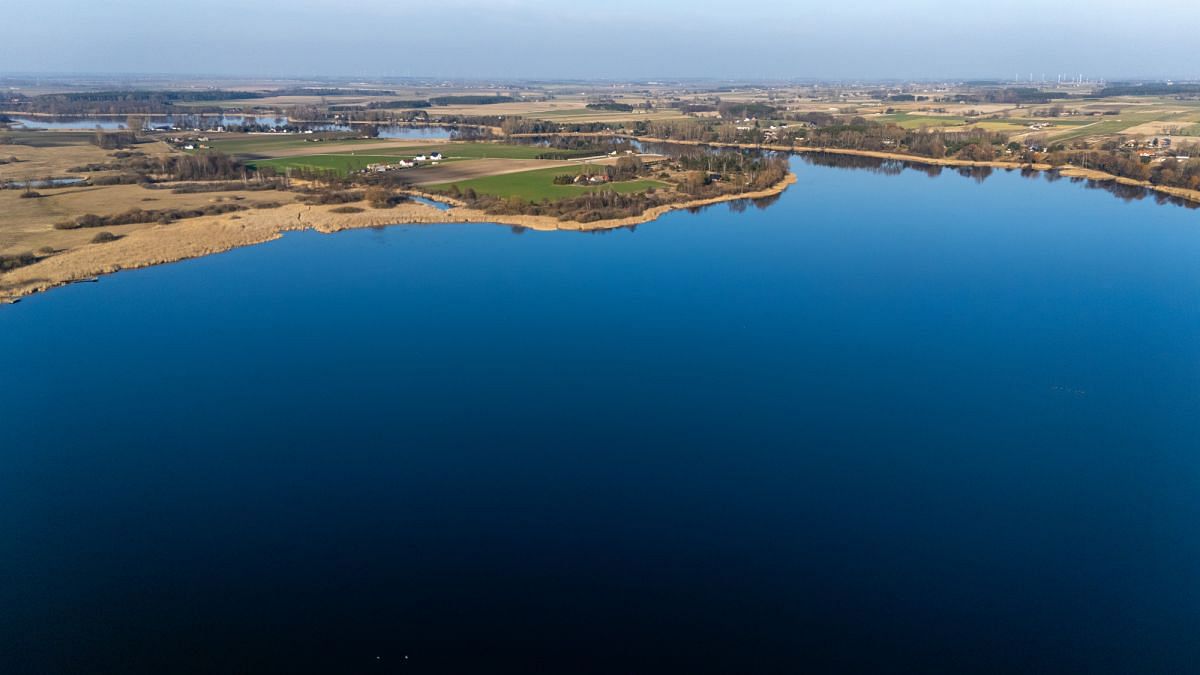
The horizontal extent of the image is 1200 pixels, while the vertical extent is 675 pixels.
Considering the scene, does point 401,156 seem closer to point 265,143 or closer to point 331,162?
point 331,162

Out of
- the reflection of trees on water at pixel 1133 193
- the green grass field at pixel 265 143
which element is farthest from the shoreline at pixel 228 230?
the green grass field at pixel 265 143

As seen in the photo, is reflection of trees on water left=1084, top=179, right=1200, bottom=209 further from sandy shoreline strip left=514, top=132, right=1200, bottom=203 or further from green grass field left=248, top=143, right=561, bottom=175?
green grass field left=248, top=143, right=561, bottom=175

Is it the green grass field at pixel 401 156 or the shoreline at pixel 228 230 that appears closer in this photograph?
the shoreline at pixel 228 230

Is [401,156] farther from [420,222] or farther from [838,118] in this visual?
[838,118]

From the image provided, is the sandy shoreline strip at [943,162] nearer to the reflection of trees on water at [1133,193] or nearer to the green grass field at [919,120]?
the reflection of trees on water at [1133,193]

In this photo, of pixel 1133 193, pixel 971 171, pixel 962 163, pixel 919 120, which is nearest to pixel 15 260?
pixel 1133 193

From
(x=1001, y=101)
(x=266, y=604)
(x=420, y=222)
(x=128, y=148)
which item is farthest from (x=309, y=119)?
(x=1001, y=101)
